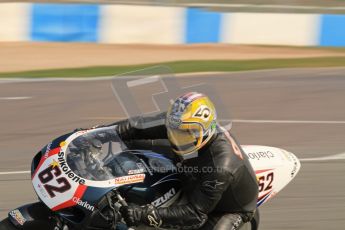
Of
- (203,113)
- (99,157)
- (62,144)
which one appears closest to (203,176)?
(203,113)

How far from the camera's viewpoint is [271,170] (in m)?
5.75

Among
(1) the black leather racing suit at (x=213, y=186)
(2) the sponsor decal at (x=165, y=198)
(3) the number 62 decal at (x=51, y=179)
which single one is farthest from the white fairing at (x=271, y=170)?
(3) the number 62 decal at (x=51, y=179)

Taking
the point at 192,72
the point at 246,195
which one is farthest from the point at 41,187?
the point at 192,72

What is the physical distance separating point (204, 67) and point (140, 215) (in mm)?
12970

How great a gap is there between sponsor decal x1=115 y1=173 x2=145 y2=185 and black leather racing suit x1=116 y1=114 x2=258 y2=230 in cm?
25

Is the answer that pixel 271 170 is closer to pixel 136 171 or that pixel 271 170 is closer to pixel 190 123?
pixel 190 123

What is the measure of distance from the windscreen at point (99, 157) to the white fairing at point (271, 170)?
109 cm

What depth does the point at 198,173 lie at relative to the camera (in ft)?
16.8

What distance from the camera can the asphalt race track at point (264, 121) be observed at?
7.86 metres

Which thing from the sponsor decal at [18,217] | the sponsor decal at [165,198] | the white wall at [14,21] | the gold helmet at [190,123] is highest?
the gold helmet at [190,123]

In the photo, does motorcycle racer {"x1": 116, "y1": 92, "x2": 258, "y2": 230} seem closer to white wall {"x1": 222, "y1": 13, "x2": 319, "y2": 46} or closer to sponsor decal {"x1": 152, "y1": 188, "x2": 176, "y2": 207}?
sponsor decal {"x1": 152, "y1": 188, "x2": 176, "y2": 207}

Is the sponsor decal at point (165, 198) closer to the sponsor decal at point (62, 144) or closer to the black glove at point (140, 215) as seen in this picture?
the black glove at point (140, 215)

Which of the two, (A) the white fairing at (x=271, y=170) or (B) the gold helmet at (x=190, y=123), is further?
(A) the white fairing at (x=271, y=170)

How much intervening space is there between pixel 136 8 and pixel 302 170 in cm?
1326
